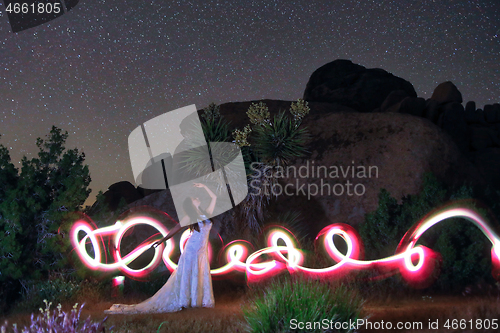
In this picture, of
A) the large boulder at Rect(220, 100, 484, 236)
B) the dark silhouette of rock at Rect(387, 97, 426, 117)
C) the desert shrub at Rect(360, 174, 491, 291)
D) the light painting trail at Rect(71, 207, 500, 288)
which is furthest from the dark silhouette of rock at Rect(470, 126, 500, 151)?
the light painting trail at Rect(71, 207, 500, 288)

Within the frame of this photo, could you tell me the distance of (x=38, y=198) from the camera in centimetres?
1060

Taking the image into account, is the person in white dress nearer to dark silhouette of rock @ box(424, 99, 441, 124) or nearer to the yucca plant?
the yucca plant

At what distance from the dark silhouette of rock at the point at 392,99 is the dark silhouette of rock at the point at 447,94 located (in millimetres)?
1728

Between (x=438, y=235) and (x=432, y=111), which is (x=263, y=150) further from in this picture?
(x=432, y=111)

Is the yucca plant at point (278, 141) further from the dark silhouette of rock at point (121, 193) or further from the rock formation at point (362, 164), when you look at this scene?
the dark silhouette of rock at point (121, 193)

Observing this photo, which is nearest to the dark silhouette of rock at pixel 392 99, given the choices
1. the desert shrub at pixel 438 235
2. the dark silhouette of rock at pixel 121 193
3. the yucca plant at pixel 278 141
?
the desert shrub at pixel 438 235

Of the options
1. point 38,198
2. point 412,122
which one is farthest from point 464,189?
point 38,198

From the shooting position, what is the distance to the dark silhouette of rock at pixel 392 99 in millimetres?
19245

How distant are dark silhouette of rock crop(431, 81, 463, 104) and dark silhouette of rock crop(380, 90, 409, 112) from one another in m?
1.73

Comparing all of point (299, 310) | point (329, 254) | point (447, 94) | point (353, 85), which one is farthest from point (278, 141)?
point (353, 85)

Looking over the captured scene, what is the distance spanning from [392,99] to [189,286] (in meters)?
15.6

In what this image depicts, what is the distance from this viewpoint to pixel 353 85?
22.2 metres

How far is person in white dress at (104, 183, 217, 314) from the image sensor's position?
804 centimetres

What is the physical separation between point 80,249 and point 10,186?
3.23 m
